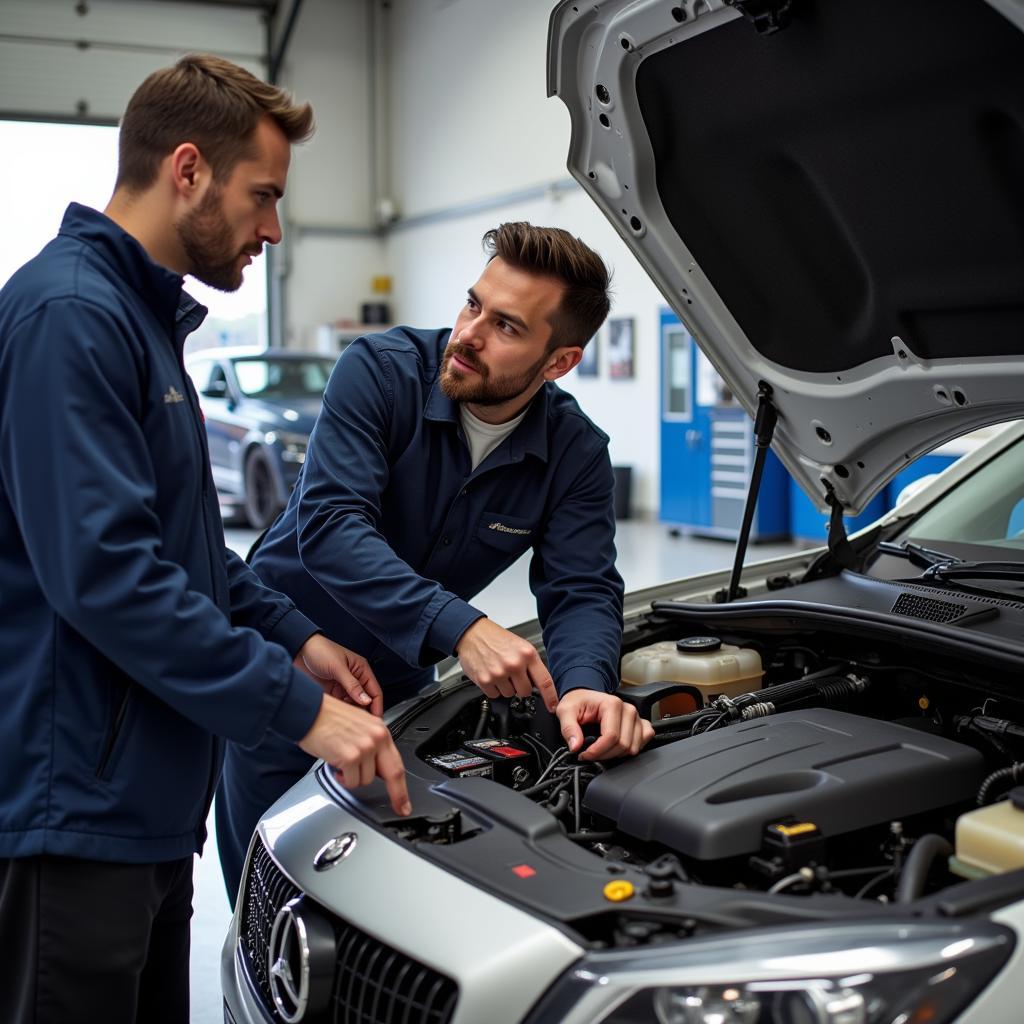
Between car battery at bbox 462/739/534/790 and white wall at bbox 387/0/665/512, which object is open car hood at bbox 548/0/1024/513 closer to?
car battery at bbox 462/739/534/790

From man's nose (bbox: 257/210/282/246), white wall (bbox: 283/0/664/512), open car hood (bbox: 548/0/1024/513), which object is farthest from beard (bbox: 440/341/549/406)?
white wall (bbox: 283/0/664/512)

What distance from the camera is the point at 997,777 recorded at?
57.7 inches

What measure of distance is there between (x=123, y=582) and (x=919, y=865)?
90cm

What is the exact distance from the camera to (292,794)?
1.65m

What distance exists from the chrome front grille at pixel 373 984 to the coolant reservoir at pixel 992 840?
0.57 m

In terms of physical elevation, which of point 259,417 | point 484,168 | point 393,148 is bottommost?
point 259,417

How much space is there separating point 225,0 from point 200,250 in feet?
38.5

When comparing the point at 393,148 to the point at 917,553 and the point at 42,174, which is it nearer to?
the point at 42,174

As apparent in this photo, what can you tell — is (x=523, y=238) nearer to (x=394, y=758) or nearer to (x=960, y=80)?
(x=960, y=80)

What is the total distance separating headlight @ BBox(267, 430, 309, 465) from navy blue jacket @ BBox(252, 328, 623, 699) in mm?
5163

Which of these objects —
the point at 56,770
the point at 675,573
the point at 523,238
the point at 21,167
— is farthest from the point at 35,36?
the point at 56,770

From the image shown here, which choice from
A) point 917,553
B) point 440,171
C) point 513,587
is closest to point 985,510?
point 917,553

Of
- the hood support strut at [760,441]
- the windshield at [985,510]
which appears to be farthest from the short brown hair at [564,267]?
the windshield at [985,510]

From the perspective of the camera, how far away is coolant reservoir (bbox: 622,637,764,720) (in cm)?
191
